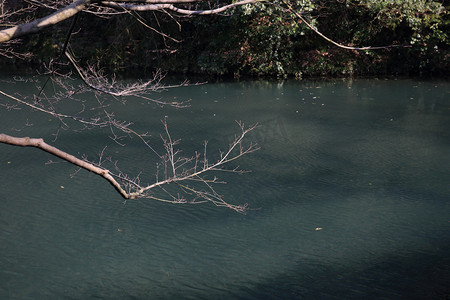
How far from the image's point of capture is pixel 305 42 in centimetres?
1352

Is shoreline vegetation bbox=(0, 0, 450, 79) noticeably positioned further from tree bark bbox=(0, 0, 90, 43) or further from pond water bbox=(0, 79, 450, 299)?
tree bark bbox=(0, 0, 90, 43)

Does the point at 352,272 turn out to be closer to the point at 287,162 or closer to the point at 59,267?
the point at 59,267

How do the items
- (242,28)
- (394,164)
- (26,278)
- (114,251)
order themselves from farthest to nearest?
(242,28) → (394,164) → (114,251) → (26,278)

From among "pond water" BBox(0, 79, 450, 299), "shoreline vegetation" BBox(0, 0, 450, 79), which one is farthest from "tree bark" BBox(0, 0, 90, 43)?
"shoreline vegetation" BBox(0, 0, 450, 79)

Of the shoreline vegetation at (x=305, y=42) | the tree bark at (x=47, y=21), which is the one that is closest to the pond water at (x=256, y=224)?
the tree bark at (x=47, y=21)

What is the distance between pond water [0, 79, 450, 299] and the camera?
3559 mm

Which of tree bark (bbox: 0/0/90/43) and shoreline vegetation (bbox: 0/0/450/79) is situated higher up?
tree bark (bbox: 0/0/90/43)

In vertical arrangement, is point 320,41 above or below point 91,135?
above

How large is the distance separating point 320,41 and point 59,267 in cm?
1117

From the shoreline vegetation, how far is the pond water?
17.9 ft

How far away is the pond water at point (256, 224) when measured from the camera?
3559mm

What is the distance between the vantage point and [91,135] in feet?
25.0

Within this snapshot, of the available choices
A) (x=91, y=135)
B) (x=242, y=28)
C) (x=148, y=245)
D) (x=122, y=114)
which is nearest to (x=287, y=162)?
(x=148, y=245)

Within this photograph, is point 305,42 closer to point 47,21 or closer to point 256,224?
point 256,224
